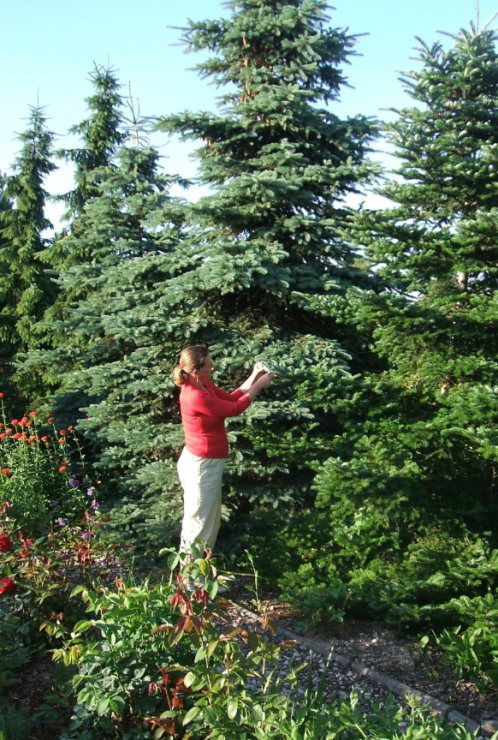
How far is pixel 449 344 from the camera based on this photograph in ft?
13.2

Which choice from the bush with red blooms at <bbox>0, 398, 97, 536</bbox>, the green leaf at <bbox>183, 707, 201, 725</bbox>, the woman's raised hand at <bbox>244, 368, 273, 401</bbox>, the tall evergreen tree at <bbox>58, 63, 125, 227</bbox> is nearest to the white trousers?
the woman's raised hand at <bbox>244, 368, 273, 401</bbox>

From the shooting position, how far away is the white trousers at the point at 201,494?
3912 millimetres

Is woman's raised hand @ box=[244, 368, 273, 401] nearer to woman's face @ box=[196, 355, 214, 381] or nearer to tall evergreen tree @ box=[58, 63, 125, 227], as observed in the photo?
woman's face @ box=[196, 355, 214, 381]

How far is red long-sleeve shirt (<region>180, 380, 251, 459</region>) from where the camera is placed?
150 inches

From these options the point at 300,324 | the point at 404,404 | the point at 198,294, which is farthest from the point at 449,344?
the point at 198,294

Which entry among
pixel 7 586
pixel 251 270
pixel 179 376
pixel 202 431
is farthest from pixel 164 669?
pixel 251 270

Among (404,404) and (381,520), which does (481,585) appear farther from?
(404,404)

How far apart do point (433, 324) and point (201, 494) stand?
1933mm

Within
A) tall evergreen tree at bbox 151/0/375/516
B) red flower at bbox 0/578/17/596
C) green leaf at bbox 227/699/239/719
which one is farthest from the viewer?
tall evergreen tree at bbox 151/0/375/516

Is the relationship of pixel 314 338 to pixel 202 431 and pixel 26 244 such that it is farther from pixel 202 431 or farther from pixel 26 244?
pixel 26 244

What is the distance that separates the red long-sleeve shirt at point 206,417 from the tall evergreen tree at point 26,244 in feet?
30.0

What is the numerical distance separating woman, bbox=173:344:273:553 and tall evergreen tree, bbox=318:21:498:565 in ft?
2.36

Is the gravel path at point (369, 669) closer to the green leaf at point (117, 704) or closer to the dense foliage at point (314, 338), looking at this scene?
the dense foliage at point (314, 338)

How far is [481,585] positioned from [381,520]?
0.68m
